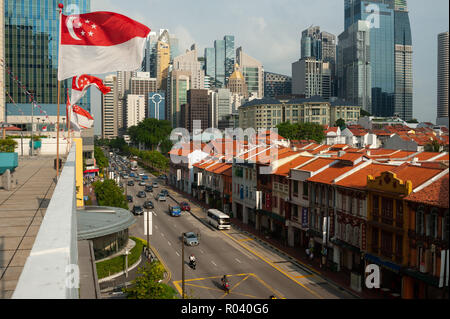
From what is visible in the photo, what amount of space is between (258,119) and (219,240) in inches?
5958

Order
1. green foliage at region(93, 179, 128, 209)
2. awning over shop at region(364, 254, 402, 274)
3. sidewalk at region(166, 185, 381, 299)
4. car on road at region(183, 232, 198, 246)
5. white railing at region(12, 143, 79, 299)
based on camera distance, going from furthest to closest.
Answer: green foliage at region(93, 179, 128, 209) → car on road at region(183, 232, 198, 246) → sidewalk at region(166, 185, 381, 299) → awning over shop at region(364, 254, 402, 274) → white railing at region(12, 143, 79, 299)

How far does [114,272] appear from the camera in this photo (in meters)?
33.4

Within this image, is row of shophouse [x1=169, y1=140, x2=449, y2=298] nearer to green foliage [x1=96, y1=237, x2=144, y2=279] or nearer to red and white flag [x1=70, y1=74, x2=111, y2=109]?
green foliage [x1=96, y1=237, x2=144, y2=279]

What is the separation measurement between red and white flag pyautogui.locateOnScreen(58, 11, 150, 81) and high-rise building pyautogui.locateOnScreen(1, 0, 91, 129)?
113 metres

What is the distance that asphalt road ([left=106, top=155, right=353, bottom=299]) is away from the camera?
2966 cm

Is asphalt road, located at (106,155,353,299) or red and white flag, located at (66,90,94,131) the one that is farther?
red and white flag, located at (66,90,94,131)

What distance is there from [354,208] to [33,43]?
120 metres

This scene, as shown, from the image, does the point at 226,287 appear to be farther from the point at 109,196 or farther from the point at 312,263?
the point at 109,196

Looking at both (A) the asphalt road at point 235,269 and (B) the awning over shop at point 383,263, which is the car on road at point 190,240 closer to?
(A) the asphalt road at point 235,269

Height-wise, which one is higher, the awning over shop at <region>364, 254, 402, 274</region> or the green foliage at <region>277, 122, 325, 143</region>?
the green foliage at <region>277, 122, 325, 143</region>

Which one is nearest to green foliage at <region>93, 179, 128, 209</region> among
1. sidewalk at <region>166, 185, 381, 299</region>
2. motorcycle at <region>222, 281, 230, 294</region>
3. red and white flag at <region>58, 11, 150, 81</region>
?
sidewalk at <region>166, 185, 381, 299</region>

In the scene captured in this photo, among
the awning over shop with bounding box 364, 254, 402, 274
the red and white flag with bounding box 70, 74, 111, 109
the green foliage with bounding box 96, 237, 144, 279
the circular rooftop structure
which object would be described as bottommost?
the green foliage with bounding box 96, 237, 144, 279

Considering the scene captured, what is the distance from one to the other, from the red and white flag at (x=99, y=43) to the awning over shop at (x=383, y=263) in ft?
64.3

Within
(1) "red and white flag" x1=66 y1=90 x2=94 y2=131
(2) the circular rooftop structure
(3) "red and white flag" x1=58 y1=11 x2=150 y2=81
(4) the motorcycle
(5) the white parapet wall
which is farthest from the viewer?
(5) the white parapet wall
